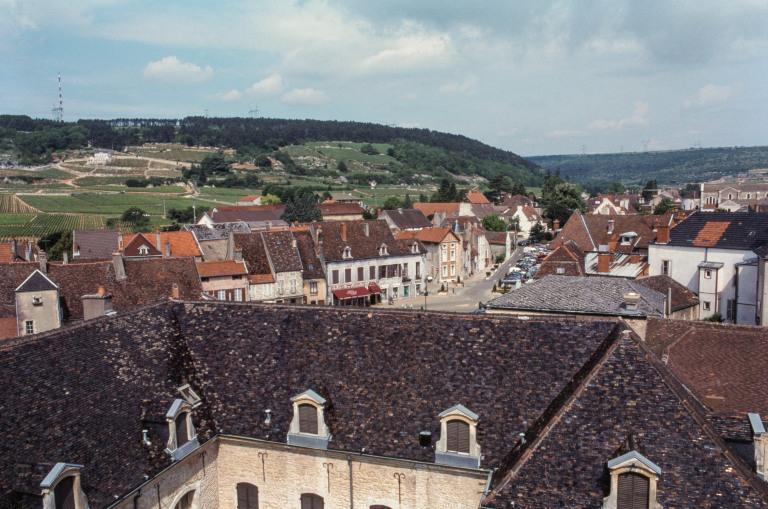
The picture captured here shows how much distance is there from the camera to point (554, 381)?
63.5 ft

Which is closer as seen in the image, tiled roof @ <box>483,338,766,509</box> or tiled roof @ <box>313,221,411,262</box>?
tiled roof @ <box>483,338,766,509</box>

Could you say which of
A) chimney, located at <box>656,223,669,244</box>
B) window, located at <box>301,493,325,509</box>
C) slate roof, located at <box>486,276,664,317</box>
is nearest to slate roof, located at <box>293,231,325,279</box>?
chimney, located at <box>656,223,669,244</box>

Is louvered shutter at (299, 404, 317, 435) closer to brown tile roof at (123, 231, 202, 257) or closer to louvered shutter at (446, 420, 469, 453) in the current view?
louvered shutter at (446, 420, 469, 453)

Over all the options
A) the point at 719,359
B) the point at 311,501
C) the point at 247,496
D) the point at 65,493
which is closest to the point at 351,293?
the point at 719,359

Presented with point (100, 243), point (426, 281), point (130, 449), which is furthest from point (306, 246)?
point (130, 449)

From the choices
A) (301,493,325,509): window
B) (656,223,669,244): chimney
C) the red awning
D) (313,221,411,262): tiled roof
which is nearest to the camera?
(301,493,325,509): window

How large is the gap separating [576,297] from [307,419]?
802 inches

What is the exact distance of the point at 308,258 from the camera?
70.8 meters

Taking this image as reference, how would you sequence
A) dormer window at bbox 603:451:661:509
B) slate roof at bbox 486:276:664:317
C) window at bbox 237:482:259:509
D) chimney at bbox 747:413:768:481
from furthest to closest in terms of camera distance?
1. slate roof at bbox 486:276:664:317
2. window at bbox 237:482:259:509
3. chimney at bbox 747:413:768:481
4. dormer window at bbox 603:451:661:509

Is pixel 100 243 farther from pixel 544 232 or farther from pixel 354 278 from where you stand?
pixel 544 232

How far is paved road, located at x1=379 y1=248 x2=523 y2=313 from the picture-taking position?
72.1m

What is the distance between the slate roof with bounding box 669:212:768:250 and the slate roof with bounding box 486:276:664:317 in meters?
19.6

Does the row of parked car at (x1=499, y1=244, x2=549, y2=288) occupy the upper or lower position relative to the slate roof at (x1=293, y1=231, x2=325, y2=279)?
lower

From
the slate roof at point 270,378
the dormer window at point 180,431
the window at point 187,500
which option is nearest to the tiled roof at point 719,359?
the slate roof at point 270,378
